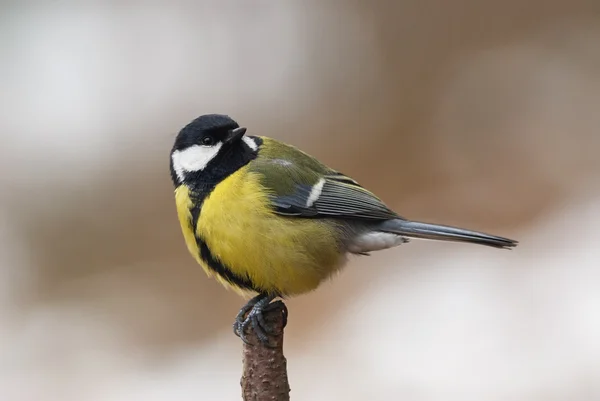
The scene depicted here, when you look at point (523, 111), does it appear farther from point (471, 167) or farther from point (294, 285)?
point (294, 285)

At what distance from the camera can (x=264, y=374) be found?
1.12m

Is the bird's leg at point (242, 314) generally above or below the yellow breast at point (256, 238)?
below

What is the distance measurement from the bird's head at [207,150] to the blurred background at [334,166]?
30.0 inches

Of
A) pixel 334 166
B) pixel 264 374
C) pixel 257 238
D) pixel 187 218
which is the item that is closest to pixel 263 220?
pixel 257 238

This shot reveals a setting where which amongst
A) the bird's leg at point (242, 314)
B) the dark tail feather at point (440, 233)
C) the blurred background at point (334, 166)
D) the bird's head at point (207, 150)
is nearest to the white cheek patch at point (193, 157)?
the bird's head at point (207, 150)

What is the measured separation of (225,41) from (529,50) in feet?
5.87

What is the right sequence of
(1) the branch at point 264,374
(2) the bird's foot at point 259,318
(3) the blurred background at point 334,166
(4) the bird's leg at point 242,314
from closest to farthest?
(1) the branch at point 264,374 < (2) the bird's foot at point 259,318 < (4) the bird's leg at point 242,314 < (3) the blurred background at point 334,166

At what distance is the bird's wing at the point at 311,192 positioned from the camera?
5.05 ft

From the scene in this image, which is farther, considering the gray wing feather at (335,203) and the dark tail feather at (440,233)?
the gray wing feather at (335,203)

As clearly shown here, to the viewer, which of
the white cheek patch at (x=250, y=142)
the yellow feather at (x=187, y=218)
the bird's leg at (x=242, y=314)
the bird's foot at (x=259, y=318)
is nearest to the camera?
the bird's foot at (x=259, y=318)

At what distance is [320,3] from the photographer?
4.45 m

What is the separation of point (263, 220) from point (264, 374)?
0.42 metres

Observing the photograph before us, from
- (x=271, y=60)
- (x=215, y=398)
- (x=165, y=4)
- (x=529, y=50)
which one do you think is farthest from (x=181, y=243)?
(x=529, y=50)

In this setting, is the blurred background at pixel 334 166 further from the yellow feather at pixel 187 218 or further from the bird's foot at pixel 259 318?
the bird's foot at pixel 259 318
